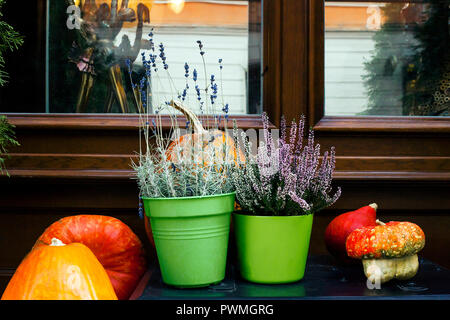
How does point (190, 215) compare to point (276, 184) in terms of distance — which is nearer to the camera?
point (190, 215)

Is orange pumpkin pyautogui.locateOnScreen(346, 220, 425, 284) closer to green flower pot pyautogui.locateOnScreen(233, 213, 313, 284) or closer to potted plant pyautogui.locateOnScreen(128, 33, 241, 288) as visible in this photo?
green flower pot pyautogui.locateOnScreen(233, 213, 313, 284)

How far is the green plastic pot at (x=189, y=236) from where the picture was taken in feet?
3.97

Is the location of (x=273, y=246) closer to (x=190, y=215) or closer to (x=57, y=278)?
(x=190, y=215)

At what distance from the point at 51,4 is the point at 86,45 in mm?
273

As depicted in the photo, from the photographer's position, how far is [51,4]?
2.12m

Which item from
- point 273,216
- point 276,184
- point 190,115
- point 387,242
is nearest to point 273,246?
point 273,216

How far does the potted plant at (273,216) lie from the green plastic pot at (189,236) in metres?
0.09

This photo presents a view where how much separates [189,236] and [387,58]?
1670 millimetres

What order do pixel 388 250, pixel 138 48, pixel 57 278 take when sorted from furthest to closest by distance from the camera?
pixel 138 48 → pixel 388 250 → pixel 57 278

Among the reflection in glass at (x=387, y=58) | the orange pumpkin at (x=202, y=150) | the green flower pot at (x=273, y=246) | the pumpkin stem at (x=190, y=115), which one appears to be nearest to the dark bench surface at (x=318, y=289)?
the green flower pot at (x=273, y=246)

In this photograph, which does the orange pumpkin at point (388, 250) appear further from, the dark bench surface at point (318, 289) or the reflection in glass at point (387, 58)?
the reflection in glass at point (387, 58)

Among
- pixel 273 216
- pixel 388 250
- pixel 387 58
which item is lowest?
pixel 388 250

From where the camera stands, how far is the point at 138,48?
2.20 meters

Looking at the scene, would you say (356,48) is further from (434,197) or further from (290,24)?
(434,197)
